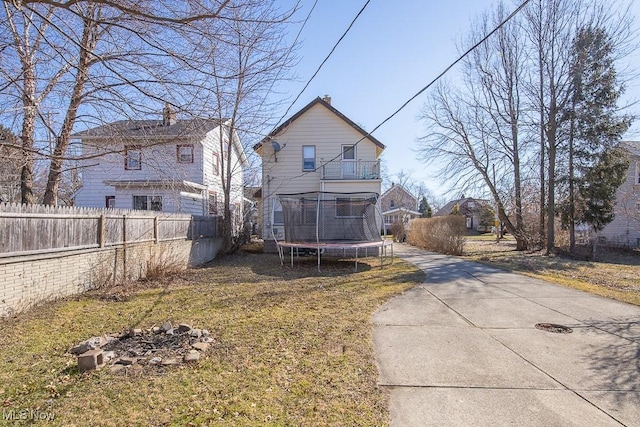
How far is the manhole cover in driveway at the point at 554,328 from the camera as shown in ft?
17.4

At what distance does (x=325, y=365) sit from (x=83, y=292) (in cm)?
616

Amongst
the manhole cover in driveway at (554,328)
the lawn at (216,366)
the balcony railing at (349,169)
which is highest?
the balcony railing at (349,169)

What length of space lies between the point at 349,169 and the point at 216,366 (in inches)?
556

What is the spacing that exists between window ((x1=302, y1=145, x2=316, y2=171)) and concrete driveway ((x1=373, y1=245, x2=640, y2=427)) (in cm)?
1118

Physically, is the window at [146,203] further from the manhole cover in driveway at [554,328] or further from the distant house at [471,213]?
the distant house at [471,213]

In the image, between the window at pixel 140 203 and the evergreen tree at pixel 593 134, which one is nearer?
the evergreen tree at pixel 593 134

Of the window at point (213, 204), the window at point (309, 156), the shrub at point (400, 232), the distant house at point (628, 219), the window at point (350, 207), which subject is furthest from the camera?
the shrub at point (400, 232)

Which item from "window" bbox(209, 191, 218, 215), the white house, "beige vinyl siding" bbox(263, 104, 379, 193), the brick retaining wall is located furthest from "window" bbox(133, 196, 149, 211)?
the brick retaining wall

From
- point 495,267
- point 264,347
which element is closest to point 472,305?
point 264,347

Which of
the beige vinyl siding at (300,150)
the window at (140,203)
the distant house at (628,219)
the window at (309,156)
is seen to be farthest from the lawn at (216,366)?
the distant house at (628,219)

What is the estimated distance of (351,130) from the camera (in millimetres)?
17594

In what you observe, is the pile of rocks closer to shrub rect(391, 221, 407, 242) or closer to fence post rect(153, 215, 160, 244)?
fence post rect(153, 215, 160, 244)

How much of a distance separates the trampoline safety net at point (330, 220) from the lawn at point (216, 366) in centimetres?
542

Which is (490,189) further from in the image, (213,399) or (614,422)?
(213,399)
